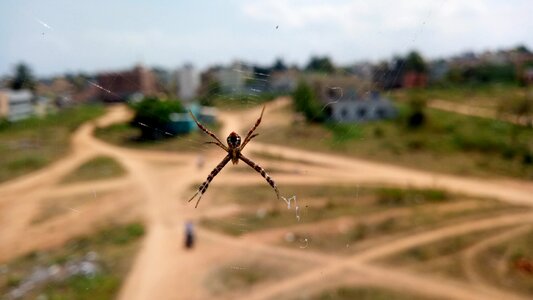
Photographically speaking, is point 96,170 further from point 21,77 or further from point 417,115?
point 21,77

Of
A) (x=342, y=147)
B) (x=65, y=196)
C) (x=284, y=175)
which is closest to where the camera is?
(x=65, y=196)

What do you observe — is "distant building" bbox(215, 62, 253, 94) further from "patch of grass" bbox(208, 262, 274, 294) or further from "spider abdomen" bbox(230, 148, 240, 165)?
"patch of grass" bbox(208, 262, 274, 294)

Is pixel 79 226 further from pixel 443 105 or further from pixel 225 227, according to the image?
pixel 443 105

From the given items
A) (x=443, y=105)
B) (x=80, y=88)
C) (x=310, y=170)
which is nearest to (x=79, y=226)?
(x=310, y=170)

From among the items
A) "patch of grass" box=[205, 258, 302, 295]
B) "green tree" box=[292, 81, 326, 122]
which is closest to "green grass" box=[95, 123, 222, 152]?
"green tree" box=[292, 81, 326, 122]

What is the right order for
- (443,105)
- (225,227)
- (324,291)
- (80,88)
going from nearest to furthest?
(324,291) → (225,227) → (443,105) → (80,88)

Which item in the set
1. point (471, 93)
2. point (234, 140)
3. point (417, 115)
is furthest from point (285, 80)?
point (234, 140)
